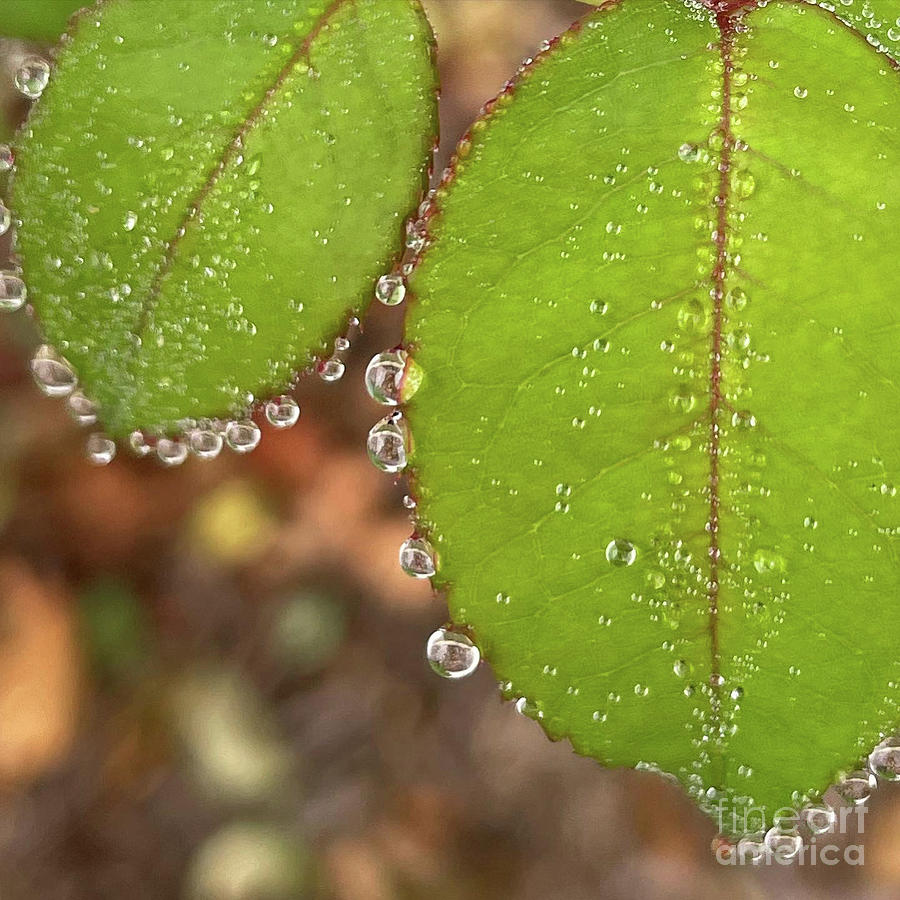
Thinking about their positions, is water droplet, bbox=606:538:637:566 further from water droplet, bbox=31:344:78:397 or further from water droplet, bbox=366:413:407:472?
water droplet, bbox=31:344:78:397

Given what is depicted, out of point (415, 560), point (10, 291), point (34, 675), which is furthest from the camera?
point (34, 675)

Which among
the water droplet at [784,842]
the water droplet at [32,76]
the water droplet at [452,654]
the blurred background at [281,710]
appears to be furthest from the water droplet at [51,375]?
the blurred background at [281,710]

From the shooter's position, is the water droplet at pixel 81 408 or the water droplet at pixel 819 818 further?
the water droplet at pixel 819 818

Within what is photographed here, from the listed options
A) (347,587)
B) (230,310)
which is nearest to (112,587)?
(347,587)

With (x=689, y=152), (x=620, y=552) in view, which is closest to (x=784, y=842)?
(x=620, y=552)

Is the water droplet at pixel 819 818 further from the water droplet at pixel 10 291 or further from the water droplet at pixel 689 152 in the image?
the water droplet at pixel 10 291

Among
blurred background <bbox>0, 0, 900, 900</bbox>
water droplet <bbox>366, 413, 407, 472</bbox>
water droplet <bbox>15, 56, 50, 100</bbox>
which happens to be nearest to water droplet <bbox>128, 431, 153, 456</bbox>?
water droplet <bbox>366, 413, 407, 472</bbox>

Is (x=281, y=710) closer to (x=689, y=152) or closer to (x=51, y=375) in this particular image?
(x=51, y=375)

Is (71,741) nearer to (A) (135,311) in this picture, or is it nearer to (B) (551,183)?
(A) (135,311)
